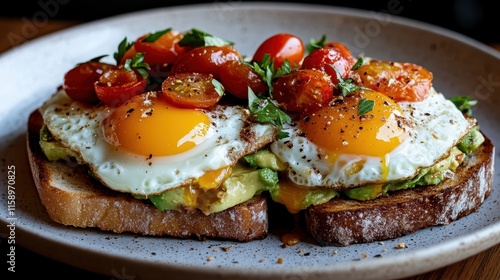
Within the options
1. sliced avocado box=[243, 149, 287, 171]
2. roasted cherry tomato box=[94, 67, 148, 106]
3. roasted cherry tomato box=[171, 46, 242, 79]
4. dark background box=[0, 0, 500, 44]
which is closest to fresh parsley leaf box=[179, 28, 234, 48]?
roasted cherry tomato box=[171, 46, 242, 79]

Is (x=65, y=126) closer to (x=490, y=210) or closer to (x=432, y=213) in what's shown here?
(x=432, y=213)

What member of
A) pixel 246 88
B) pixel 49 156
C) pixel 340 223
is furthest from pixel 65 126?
pixel 340 223

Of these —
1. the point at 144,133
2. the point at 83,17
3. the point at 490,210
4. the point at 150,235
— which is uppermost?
the point at 144,133

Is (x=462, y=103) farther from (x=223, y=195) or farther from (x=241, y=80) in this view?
(x=223, y=195)

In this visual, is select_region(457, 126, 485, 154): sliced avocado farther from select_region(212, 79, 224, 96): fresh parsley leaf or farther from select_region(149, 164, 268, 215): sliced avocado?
select_region(212, 79, 224, 96): fresh parsley leaf

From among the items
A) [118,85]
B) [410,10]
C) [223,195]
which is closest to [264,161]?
[223,195]

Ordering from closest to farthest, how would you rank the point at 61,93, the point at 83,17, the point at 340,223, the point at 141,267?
the point at 141,267
the point at 340,223
the point at 61,93
the point at 83,17

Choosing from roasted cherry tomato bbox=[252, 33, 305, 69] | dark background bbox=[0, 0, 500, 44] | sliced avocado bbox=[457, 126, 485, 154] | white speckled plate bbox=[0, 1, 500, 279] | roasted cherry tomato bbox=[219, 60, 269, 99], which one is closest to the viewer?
white speckled plate bbox=[0, 1, 500, 279]
